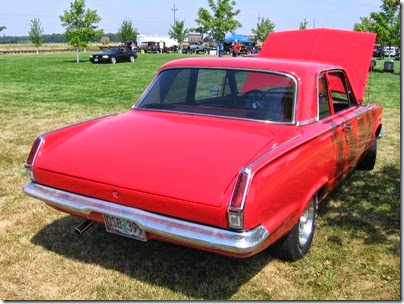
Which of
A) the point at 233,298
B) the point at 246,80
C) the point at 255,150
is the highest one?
the point at 246,80

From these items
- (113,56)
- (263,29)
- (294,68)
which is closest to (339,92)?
(294,68)

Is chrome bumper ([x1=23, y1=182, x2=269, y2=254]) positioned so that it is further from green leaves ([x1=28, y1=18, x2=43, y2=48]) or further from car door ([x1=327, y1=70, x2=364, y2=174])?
green leaves ([x1=28, y1=18, x2=43, y2=48])

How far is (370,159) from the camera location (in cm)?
571

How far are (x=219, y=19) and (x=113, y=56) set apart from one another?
20.9 meters

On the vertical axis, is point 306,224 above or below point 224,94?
below

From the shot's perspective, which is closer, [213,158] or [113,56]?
[213,158]

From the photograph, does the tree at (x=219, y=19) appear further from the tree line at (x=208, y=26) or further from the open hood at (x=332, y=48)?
the open hood at (x=332, y=48)

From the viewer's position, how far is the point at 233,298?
9.97 ft

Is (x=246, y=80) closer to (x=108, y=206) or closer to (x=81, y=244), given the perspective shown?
(x=108, y=206)

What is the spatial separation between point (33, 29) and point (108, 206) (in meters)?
52.8

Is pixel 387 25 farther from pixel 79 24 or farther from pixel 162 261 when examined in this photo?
pixel 162 261

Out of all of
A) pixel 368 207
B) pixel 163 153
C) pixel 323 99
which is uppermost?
Answer: pixel 323 99

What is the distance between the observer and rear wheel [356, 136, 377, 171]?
220 inches

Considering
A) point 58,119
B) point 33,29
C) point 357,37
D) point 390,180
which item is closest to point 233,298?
point 390,180
